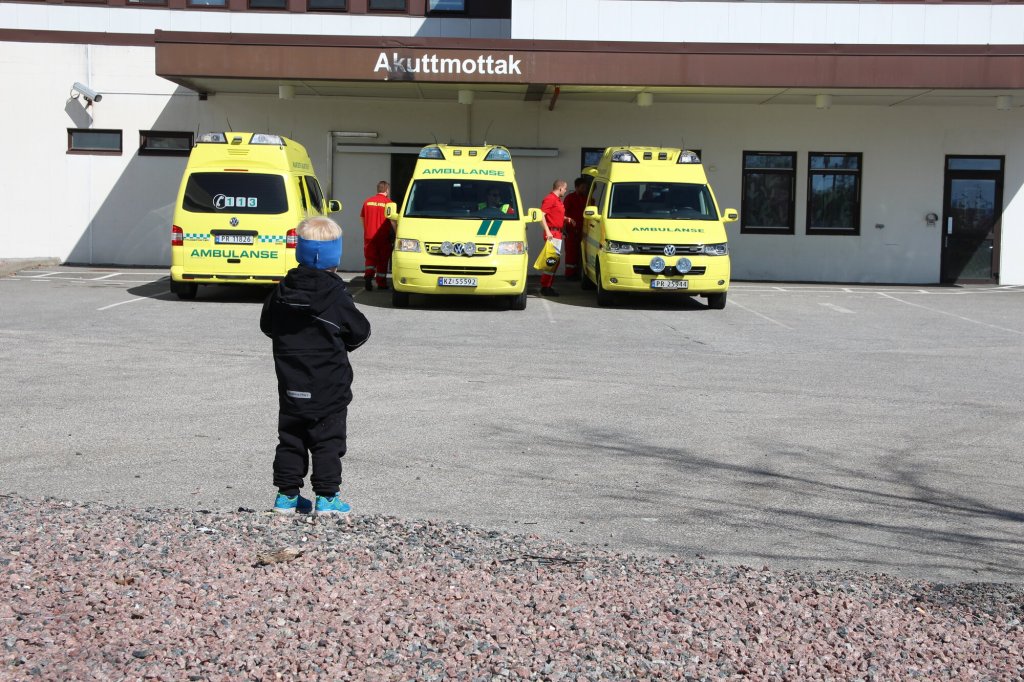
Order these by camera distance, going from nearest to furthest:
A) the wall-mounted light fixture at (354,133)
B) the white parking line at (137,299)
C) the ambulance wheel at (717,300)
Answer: the white parking line at (137,299), the ambulance wheel at (717,300), the wall-mounted light fixture at (354,133)

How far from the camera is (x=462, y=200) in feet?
62.1

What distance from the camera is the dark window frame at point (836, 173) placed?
25562mm

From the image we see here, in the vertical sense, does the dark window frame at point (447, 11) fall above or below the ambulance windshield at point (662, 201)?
above

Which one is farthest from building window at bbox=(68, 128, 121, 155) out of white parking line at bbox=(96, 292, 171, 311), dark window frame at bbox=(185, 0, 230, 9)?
white parking line at bbox=(96, 292, 171, 311)

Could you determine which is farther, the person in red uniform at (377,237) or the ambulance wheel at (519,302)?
the person in red uniform at (377,237)

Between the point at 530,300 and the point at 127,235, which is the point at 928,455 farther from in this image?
the point at 127,235

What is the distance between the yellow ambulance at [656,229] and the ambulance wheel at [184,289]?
20.2ft

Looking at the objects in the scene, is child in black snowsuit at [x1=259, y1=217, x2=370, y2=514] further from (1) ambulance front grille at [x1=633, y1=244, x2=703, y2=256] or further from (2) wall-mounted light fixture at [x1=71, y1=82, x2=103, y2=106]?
(2) wall-mounted light fixture at [x1=71, y1=82, x2=103, y2=106]

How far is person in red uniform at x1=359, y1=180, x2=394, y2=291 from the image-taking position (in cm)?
2075

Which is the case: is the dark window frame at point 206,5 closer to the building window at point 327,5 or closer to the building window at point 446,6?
the building window at point 327,5

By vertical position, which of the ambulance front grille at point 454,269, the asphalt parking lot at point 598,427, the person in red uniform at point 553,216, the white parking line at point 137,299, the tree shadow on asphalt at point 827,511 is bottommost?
the tree shadow on asphalt at point 827,511

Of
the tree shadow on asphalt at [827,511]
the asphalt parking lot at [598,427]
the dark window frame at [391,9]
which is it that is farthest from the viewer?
the dark window frame at [391,9]

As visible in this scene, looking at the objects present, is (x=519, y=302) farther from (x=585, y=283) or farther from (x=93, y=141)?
(x=93, y=141)

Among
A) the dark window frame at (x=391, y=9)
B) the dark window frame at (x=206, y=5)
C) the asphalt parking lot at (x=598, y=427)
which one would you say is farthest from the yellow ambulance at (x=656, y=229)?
the dark window frame at (x=206, y=5)
